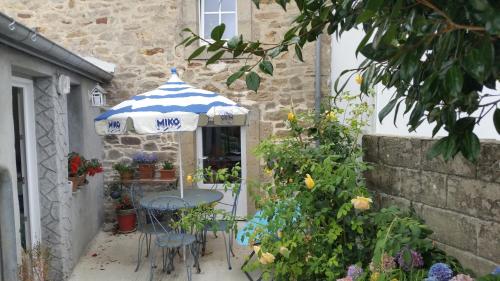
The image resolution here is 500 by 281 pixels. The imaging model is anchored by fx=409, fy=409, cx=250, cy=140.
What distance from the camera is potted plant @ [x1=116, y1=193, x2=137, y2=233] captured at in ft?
20.7

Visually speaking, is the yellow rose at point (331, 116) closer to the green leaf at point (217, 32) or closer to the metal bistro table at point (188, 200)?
the metal bistro table at point (188, 200)

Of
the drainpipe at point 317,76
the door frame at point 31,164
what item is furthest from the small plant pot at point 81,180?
the drainpipe at point 317,76

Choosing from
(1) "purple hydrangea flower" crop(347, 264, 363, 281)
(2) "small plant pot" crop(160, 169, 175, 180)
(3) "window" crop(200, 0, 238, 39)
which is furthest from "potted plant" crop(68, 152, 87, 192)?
(1) "purple hydrangea flower" crop(347, 264, 363, 281)

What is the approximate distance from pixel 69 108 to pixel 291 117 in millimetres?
3818

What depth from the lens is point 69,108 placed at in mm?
5684

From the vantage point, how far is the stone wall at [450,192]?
6.91 feet

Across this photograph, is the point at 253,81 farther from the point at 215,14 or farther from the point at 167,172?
the point at 215,14

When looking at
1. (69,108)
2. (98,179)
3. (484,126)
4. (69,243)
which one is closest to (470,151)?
(484,126)

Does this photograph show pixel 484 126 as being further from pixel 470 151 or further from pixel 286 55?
pixel 286 55

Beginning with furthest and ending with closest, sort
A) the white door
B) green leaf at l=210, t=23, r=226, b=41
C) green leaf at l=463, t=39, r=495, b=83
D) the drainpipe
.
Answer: the white door < the drainpipe < green leaf at l=210, t=23, r=226, b=41 < green leaf at l=463, t=39, r=495, b=83

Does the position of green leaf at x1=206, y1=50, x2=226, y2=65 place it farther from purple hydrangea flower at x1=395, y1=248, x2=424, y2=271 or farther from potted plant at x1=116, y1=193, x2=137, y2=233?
potted plant at x1=116, y1=193, x2=137, y2=233

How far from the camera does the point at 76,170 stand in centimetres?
500

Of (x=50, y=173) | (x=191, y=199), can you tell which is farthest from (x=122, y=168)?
(x=50, y=173)

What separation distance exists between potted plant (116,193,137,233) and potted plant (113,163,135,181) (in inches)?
12.6
